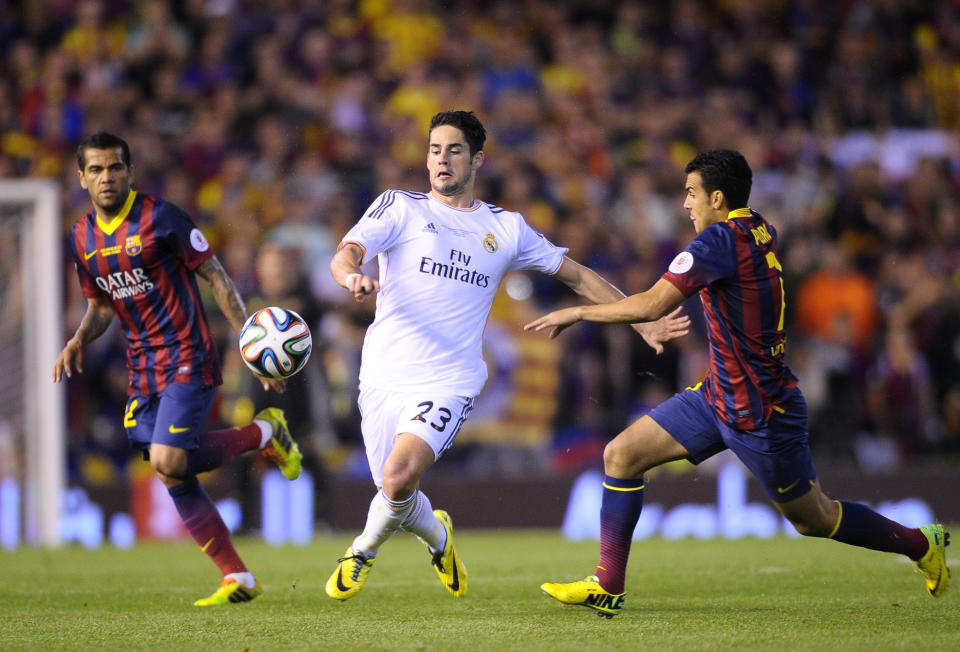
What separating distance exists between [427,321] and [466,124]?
3.32 feet

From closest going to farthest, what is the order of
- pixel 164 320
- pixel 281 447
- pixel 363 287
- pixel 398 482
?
pixel 363 287 → pixel 398 482 → pixel 164 320 → pixel 281 447

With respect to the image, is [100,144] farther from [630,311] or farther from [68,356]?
[630,311]

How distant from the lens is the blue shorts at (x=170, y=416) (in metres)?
6.80

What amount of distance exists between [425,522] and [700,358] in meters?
5.88

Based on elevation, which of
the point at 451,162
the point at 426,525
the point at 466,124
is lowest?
the point at 426,525

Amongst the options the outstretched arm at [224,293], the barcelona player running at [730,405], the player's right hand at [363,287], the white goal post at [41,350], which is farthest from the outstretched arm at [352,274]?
the white goal post at [41,350]

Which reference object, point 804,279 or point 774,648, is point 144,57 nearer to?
point 804,279

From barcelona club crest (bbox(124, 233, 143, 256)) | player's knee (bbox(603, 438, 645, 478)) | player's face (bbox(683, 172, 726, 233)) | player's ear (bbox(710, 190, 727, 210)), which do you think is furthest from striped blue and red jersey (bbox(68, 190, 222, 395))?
player's ear (bbox(710, 190, 727, 210))

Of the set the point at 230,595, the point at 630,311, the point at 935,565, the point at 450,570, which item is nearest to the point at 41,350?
the point at 230,595

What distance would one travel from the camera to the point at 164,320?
22.9ft

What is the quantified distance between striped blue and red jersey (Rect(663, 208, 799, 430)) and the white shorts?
50.4 inches

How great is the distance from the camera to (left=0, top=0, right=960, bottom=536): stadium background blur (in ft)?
40.1

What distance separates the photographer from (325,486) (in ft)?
38.5

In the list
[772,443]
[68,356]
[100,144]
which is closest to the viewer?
[772,443]
